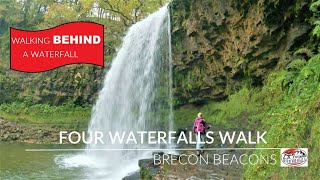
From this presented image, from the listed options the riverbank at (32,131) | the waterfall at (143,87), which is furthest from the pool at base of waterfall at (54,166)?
the riverbank at (32,131)

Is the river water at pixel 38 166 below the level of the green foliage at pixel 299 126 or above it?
below

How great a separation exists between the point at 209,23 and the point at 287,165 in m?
6.61

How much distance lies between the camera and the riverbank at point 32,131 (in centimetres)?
1531

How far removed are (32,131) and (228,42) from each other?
9943 mm

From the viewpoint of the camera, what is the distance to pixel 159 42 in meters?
11.9

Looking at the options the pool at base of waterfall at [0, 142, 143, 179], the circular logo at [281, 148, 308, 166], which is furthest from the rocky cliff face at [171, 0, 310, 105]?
the circular logo at [281, 148, 308, 166]

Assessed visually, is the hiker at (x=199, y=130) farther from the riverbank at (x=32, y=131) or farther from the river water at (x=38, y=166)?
the riverbank at (x=32, y=131)

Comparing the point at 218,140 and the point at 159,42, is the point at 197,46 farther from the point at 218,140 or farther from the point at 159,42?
the point at 218,140

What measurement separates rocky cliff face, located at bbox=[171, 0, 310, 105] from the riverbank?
561cm

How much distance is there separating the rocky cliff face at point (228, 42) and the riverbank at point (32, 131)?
5610 mm

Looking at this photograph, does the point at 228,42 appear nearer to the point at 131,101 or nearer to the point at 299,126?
the point at 131,101

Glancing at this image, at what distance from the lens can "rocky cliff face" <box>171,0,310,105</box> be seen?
8172mm

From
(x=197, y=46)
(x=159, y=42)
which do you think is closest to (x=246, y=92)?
(x=197, y=46)

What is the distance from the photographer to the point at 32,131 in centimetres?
1608
